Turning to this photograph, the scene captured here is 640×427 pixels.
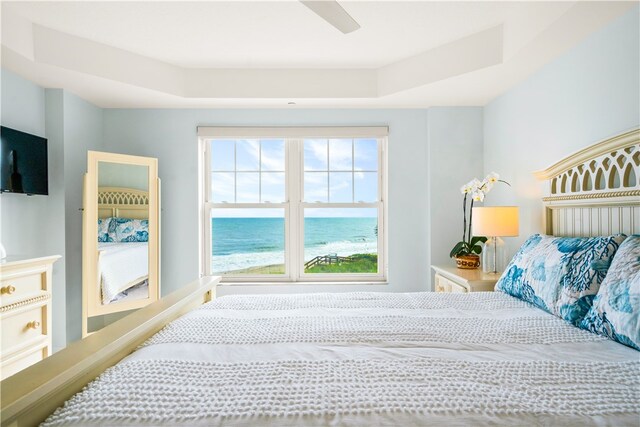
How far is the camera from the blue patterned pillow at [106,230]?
3451mm

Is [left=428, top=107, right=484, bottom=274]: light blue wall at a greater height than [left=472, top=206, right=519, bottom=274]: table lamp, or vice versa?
[left=428, top=107, right=484, bottom=274]: light blue wall

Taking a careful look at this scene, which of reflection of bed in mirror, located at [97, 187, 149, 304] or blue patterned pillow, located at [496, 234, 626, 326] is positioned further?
reflection of bed in mirror, located at [97, 187, 149, 304]

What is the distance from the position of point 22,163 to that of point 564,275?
3.59 metres

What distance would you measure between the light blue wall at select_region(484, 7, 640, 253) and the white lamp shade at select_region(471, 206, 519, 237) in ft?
0.57

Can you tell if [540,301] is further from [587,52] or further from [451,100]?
[451,100]

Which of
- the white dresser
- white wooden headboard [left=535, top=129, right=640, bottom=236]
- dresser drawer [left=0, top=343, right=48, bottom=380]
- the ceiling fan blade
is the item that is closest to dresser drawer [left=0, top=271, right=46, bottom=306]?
the white dresser

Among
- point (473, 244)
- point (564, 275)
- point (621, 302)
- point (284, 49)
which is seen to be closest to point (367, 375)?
point (621, 302)

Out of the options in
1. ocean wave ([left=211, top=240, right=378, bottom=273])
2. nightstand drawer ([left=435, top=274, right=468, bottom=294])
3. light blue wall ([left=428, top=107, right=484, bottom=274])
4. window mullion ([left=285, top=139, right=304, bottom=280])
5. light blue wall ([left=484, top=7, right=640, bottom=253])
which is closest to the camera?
light blue wall ([left=484, top=7, right=640, bottom=253])

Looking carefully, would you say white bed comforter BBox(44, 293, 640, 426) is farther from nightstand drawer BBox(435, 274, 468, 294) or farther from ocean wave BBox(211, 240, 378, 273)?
ocean wave BBox(211, 240, 378, 273)

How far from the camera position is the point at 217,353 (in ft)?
4.03

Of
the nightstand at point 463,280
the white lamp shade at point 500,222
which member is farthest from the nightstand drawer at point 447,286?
the white lamp shade at point 500,222

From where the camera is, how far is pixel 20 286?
2.50m

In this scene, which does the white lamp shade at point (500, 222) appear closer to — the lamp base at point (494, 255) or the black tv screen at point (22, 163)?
the lamp base at point (494, 255)

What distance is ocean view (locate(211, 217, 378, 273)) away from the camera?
4178 mm
